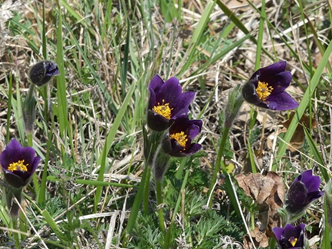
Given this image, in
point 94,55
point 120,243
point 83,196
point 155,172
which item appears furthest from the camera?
point 94,55

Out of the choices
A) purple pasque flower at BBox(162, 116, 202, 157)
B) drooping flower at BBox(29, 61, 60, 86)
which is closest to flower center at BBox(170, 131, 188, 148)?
purple pasque flower at BBox(162, 116, 202, 157)

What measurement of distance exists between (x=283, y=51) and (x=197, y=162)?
1624 mm

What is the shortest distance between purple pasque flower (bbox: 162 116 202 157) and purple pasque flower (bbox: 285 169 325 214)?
0.41 m

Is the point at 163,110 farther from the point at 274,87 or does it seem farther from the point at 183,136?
the point at 274,87

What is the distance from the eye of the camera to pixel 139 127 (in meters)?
3.14

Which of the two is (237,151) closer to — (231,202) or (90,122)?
(231,202)

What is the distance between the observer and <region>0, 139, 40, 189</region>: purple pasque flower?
2.13m

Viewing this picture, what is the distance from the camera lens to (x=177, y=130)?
2.31 metres

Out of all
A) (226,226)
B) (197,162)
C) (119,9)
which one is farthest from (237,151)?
(119,9)

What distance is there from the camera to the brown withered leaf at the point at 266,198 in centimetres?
265

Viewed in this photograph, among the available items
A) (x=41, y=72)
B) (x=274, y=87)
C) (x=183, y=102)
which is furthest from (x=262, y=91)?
(x=41, y=72)

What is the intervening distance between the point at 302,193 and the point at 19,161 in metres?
1.14

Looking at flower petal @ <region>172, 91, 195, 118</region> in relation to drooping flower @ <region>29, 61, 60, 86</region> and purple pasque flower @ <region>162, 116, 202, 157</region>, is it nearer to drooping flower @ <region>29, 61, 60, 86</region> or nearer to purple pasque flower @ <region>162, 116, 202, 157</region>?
purple pasque flower @ <region>162, 116, 202, 157</region>

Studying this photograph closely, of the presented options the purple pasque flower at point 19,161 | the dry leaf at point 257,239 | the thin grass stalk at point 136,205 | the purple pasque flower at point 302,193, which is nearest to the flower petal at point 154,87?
the thin grass stalk at point 136,205
